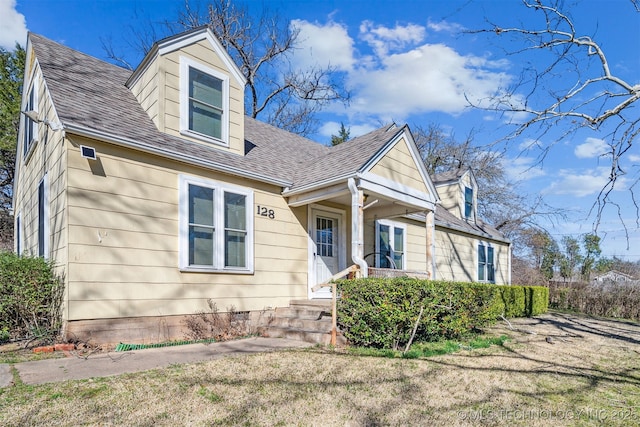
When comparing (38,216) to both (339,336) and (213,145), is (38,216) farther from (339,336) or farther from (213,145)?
(339,336)

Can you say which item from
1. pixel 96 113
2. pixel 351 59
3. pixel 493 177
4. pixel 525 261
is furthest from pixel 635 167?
pixel 525 261

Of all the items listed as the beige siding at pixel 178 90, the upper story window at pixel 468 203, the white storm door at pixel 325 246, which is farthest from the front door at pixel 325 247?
the upper story window at pixel 468 203

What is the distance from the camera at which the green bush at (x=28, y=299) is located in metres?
5.84

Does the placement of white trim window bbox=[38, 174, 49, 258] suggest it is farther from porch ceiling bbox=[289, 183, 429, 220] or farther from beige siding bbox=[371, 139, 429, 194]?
beige siding bbox=[371, 139, 429, 194]

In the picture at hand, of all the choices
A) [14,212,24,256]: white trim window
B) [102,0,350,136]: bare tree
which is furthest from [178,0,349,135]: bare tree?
[14,212,24,256]: white trim window

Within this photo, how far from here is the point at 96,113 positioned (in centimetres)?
667

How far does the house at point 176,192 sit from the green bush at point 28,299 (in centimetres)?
43

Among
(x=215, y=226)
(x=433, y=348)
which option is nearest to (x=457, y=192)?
(x=433, y=348)

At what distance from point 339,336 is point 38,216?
622 cm

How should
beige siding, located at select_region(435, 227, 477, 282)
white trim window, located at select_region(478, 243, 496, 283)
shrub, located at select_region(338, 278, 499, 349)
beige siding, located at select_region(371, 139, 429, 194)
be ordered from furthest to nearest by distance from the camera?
1. white trim window, located at select_region(478, 243, 496, 283)
2. beige siding, located at select_region(435, 227, 477, 282)
3. beige siding, located at select_region(371, 139, 429, 194)
4. shrub, located at select_region(338, 278, 499, 349)

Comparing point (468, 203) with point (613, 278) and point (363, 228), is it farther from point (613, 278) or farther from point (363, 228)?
point (363, 228)

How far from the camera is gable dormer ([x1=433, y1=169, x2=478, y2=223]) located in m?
16.4

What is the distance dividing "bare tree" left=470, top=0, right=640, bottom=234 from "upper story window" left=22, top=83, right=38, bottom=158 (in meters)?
8.76

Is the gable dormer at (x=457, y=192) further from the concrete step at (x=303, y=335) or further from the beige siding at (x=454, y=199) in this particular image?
the concrete step at (x=303, y=335)
